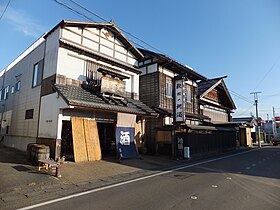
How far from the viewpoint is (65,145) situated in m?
14.3

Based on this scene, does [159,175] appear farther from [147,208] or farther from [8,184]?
[8,184]

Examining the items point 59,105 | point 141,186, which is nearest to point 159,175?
point 141,186

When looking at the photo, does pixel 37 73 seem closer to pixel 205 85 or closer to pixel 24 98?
pixel 24 98

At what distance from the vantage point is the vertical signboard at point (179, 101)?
16.0 metres

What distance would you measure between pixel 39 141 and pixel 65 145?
169 cm

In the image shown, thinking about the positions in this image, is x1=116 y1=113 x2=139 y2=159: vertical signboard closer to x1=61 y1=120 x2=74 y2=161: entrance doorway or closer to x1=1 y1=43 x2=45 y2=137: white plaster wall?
x1=61 y1=120 x2=74 y2=161: entrance doorway

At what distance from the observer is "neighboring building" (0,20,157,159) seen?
12383mm

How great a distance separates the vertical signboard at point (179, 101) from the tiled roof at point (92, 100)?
220cm

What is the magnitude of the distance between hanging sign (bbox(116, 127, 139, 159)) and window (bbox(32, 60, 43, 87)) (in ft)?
22.5

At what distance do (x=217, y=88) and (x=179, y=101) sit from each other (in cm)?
1609

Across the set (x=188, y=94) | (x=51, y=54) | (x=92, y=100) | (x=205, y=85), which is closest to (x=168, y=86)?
(x=188, y=94)

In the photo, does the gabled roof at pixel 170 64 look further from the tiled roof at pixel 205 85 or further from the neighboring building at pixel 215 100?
the neighboring building at pixel 215 100

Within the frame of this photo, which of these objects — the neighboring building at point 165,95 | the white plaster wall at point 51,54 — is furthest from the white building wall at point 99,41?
the neighboring building at point 165,95

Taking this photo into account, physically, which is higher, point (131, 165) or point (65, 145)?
point (65, 145)
